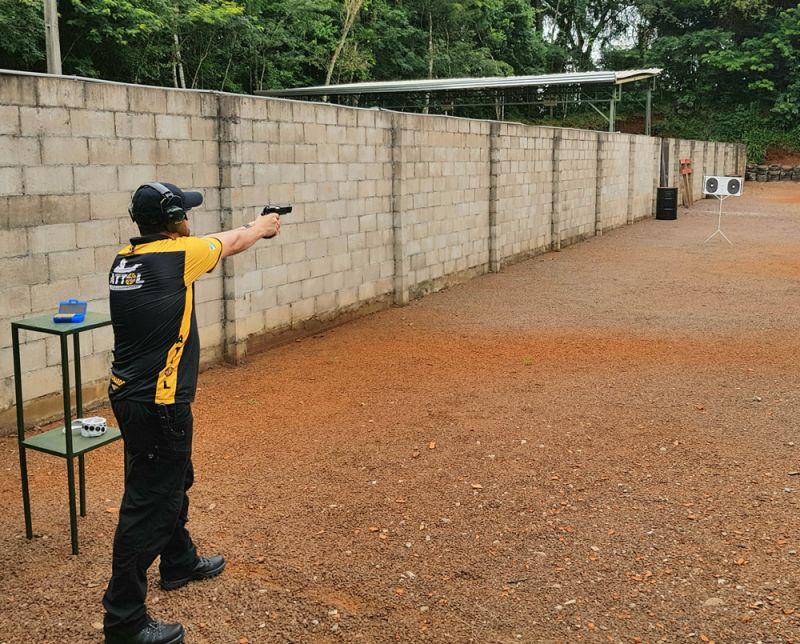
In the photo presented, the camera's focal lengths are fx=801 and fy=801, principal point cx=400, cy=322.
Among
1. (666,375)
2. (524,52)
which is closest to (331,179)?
(666,375)

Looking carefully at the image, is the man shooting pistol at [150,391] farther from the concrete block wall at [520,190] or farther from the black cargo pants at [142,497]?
the concrete block wall at [520,190]

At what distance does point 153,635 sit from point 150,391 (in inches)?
42.1

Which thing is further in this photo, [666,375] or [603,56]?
[603,56]

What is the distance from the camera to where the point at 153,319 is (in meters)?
3.47

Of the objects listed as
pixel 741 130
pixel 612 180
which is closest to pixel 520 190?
pixel 612 180

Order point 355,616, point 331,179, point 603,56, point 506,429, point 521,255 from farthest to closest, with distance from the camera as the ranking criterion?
point 603,56 < point 521,255 < point 331,179 < point 506,429 < point 355,616

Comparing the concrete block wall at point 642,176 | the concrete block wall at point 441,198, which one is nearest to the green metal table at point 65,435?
the concrete block wall at point 441,198

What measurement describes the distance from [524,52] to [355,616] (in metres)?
49.1

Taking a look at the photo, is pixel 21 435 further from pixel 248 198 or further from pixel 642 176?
pixel 642 176

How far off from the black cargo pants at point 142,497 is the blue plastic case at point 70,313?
109 centimetres

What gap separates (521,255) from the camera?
1691 centimetres

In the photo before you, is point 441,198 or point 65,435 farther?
point 441,198

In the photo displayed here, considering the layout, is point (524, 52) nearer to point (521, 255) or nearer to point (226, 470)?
point (521, 255)

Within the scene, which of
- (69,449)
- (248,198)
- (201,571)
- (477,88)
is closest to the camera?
(201,571)
